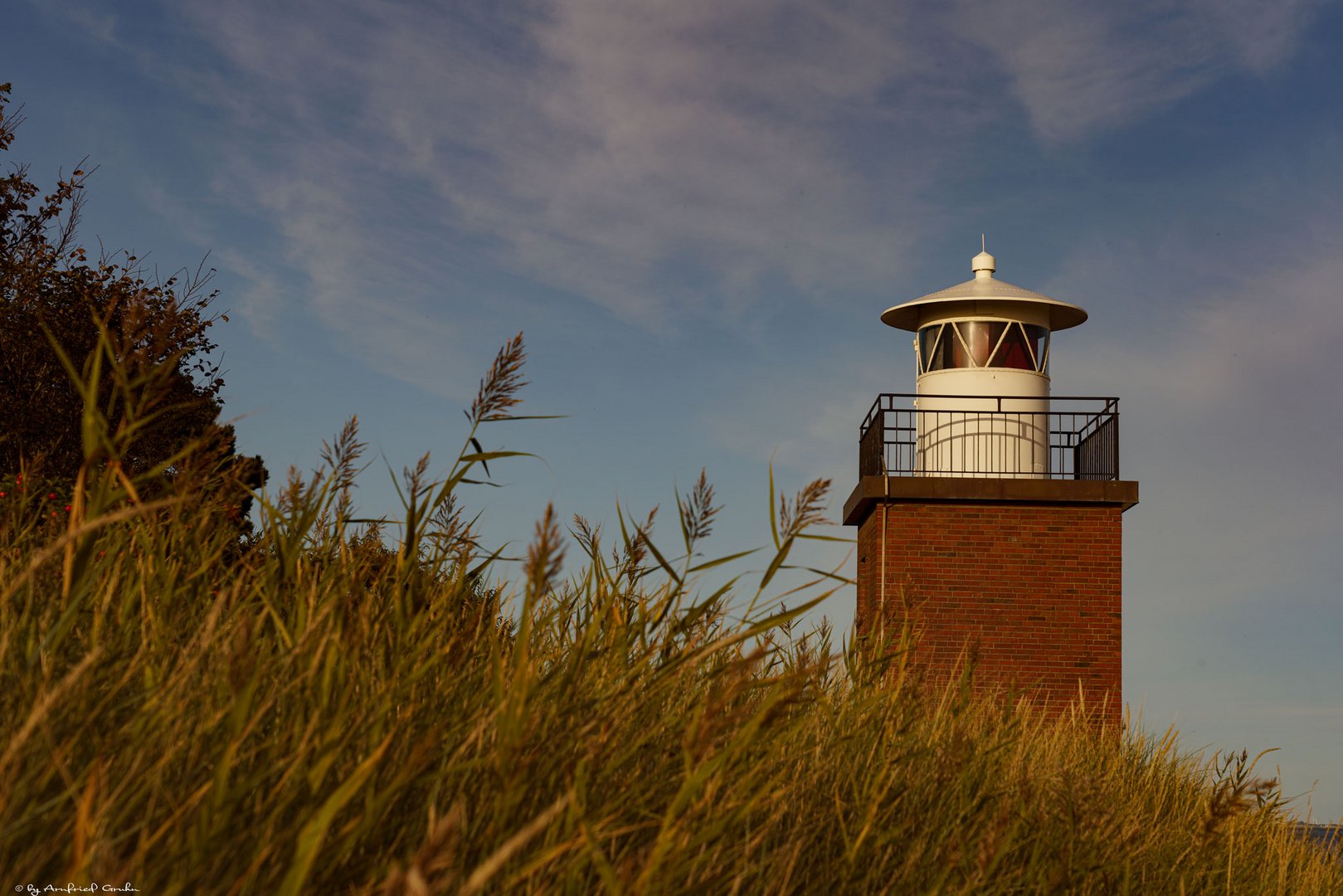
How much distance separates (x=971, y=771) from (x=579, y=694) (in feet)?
5.78

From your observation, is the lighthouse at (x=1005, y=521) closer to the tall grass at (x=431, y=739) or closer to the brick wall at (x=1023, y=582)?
the brick wall at (x=1023, y=582)

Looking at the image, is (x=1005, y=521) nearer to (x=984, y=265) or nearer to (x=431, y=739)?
(x=984, y=265)

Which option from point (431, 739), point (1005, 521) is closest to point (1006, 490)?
point (1005, 521)

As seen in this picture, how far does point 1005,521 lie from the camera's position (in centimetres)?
1498

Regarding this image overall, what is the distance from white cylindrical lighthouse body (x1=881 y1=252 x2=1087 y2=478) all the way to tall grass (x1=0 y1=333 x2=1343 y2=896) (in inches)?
478

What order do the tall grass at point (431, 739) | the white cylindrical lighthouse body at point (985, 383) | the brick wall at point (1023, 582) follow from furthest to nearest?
1. the white cylindrical lighthouse body at point (985, 383)
2. the brick wall at point (1023, 582)
3. the tall grass at point (431, 739)

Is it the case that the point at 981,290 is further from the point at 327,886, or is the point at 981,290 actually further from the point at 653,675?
the point at 327,886

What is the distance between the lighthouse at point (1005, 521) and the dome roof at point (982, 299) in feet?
0.17

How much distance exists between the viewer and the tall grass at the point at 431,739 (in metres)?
1.56

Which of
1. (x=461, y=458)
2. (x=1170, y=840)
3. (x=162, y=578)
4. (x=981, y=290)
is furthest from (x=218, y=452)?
(x=981, y=290)

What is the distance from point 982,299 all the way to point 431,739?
51.1ft

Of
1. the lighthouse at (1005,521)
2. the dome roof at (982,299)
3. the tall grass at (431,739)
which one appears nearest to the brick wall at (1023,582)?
the lighthouse at (1005,521)

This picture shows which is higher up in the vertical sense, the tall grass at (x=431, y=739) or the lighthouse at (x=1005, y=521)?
the lighthouse at (x=1005, y=521)

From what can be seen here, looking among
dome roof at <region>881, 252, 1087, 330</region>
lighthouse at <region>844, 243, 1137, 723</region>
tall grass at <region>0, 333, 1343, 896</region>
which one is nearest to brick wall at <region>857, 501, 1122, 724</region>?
lighthouse at <region>844, 243, 1137, 723</region>
